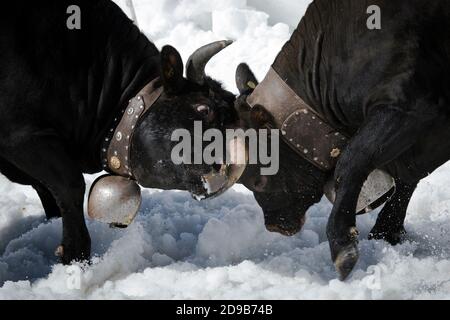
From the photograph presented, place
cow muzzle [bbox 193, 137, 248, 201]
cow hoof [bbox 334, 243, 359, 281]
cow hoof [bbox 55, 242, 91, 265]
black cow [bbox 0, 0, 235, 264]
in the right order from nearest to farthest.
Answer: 1. cow hoof [bbox 334, 243, 359, 281]
2. cow muzzle [bbox 193, 137, 248, 201]
3. black cow [bbox 0, 0, 235, 264]
4. cow hoof [bbox 55, 242, 91, 265]

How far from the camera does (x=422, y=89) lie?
3.01m

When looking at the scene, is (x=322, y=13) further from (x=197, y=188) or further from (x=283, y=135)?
(x=197, y=188)

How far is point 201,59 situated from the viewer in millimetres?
3240

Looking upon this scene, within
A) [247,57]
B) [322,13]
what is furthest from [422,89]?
[247,57]

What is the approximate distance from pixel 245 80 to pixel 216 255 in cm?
74

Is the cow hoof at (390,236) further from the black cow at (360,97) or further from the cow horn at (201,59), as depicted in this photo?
the cow horn at (201,59)

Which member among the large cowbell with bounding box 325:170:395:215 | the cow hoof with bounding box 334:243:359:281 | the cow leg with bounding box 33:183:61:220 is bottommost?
the cow leg with bounding box 33:183:61:220

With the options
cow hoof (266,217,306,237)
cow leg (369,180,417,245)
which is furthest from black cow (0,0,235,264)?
cow leg (369,180,417,245)

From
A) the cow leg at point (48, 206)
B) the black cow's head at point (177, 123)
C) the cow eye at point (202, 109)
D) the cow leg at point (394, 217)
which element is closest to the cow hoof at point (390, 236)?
the cow leg at point (394, 217)

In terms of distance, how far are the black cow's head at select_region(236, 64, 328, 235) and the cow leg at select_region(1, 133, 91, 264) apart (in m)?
0.67

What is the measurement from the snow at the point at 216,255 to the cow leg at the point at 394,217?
8cm

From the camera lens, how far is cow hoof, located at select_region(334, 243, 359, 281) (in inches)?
117

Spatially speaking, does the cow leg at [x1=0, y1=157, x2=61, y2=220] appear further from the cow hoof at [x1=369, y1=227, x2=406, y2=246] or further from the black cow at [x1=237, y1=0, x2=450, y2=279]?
the cow hoof at [x1=369, y1=227, x2=406, y2=246]

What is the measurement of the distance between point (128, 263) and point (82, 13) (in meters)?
1.03
